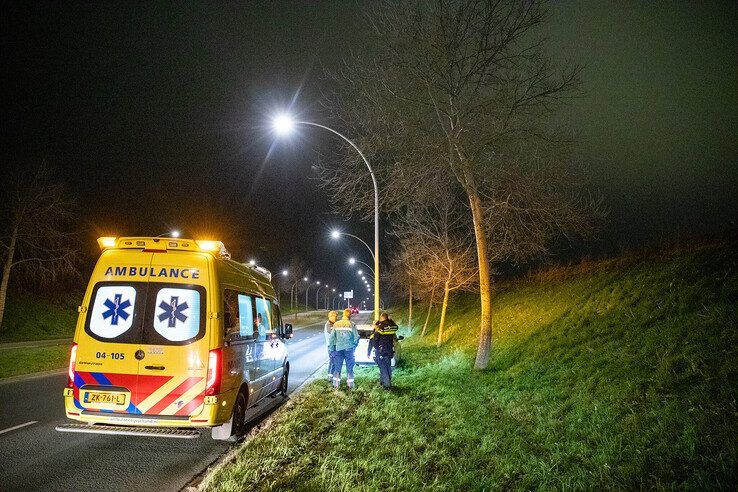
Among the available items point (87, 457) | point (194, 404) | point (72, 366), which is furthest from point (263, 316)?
point (87, 457)

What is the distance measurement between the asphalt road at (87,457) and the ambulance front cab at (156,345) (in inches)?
15.0

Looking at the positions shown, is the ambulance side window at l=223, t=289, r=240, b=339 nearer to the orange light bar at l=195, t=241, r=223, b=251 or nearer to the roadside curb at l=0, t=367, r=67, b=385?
the orange light bar at l=195, t=241, r=223, b=251

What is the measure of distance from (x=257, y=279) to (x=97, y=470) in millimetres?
3889

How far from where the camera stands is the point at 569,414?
6406 mm

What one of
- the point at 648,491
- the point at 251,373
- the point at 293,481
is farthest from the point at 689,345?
the point at 251,373

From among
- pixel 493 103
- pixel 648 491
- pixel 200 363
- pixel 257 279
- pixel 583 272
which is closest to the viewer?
pixel 648 491

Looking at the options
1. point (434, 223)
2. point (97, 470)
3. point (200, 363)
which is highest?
point (434, 223)

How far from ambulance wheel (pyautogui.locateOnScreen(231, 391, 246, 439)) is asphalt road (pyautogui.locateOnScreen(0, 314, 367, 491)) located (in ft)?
0.79

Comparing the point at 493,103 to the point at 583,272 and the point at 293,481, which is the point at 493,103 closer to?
the point at 583,272

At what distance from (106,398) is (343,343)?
5.56 metres

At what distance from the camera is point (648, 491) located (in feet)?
12.7

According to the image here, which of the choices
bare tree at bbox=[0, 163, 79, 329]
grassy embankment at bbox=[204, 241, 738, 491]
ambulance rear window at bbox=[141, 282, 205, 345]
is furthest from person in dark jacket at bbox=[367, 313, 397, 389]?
bare tree at bbox=[0, 163, 79, 329]

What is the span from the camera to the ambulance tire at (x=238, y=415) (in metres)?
6.33

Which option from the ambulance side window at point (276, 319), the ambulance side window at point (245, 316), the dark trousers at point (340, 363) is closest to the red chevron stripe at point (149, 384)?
the ambulance side window at point (245, 316)
